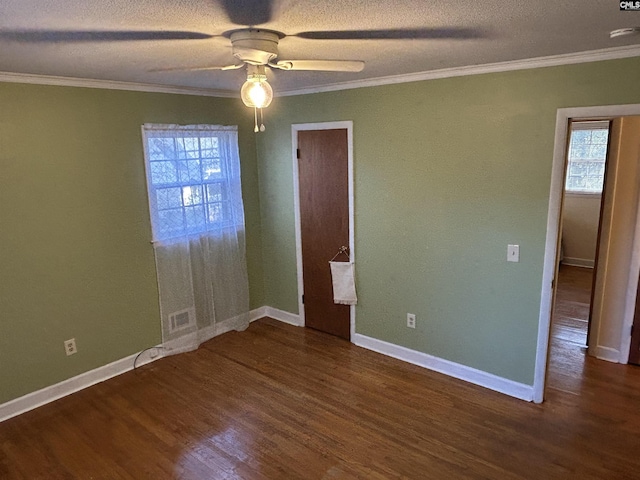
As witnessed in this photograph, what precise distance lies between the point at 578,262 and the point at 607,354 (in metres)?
3.17

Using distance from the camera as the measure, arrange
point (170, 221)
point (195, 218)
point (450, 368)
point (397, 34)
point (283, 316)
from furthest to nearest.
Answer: point (283, 316) < point (195, 218) < point (170, 221) < point (450, 368) < point (397, 34)

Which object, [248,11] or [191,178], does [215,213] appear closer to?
[191,178]

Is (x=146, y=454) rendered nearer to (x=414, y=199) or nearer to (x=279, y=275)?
(x=279, y=275)

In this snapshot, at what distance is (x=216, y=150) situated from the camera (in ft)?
13.5

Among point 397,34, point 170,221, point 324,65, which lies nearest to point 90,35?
point 324,65

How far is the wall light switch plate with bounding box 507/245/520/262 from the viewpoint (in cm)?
312

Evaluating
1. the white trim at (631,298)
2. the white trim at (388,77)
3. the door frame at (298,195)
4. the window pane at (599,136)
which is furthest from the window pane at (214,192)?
the window pane at (599,136)

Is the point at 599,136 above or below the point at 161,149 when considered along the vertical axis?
above

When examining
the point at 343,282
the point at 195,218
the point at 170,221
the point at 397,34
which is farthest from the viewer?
the point at 343,282

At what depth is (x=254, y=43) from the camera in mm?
1938

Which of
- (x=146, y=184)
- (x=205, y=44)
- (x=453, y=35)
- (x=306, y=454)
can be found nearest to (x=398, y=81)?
(x=453, y=35)

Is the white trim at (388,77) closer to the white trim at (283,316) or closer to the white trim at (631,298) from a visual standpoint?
the white trim at (631,298)

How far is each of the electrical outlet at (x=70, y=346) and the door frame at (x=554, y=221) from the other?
3.49m

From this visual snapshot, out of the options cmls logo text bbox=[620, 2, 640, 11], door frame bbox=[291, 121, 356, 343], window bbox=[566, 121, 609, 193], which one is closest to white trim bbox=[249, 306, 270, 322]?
door frame bbox=[291, 121, 356, 343]
